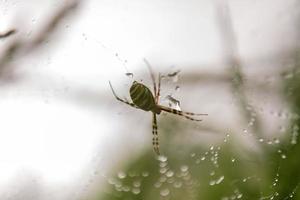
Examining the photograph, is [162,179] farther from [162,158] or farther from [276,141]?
[276,141]

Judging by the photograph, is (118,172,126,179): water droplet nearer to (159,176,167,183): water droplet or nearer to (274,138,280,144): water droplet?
(159,176,167,183): water droplet

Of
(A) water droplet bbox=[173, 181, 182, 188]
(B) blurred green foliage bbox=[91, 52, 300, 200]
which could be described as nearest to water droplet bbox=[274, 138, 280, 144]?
(B) blurred green foliage bbox=[91, 52, 300, 200]

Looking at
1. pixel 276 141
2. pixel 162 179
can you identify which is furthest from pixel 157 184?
pixel 276 141

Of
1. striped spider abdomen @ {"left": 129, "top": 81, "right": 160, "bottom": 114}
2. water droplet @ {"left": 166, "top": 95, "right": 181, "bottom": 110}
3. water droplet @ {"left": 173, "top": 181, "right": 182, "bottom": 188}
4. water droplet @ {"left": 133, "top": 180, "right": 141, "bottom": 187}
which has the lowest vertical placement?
water droplet @ {"left": 173, "top": 181, "right": 182, "bottom": 188}

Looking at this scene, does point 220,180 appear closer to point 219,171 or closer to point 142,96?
point 219,171

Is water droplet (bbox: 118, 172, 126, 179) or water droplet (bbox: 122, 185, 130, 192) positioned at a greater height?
water droplet (bbox: 118, 172, 126, 179)

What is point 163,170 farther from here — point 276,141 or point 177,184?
A: point 276,141

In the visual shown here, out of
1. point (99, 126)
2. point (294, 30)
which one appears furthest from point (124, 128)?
point (294, 30)

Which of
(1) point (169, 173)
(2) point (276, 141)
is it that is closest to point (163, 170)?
(1) point (169, 173)
